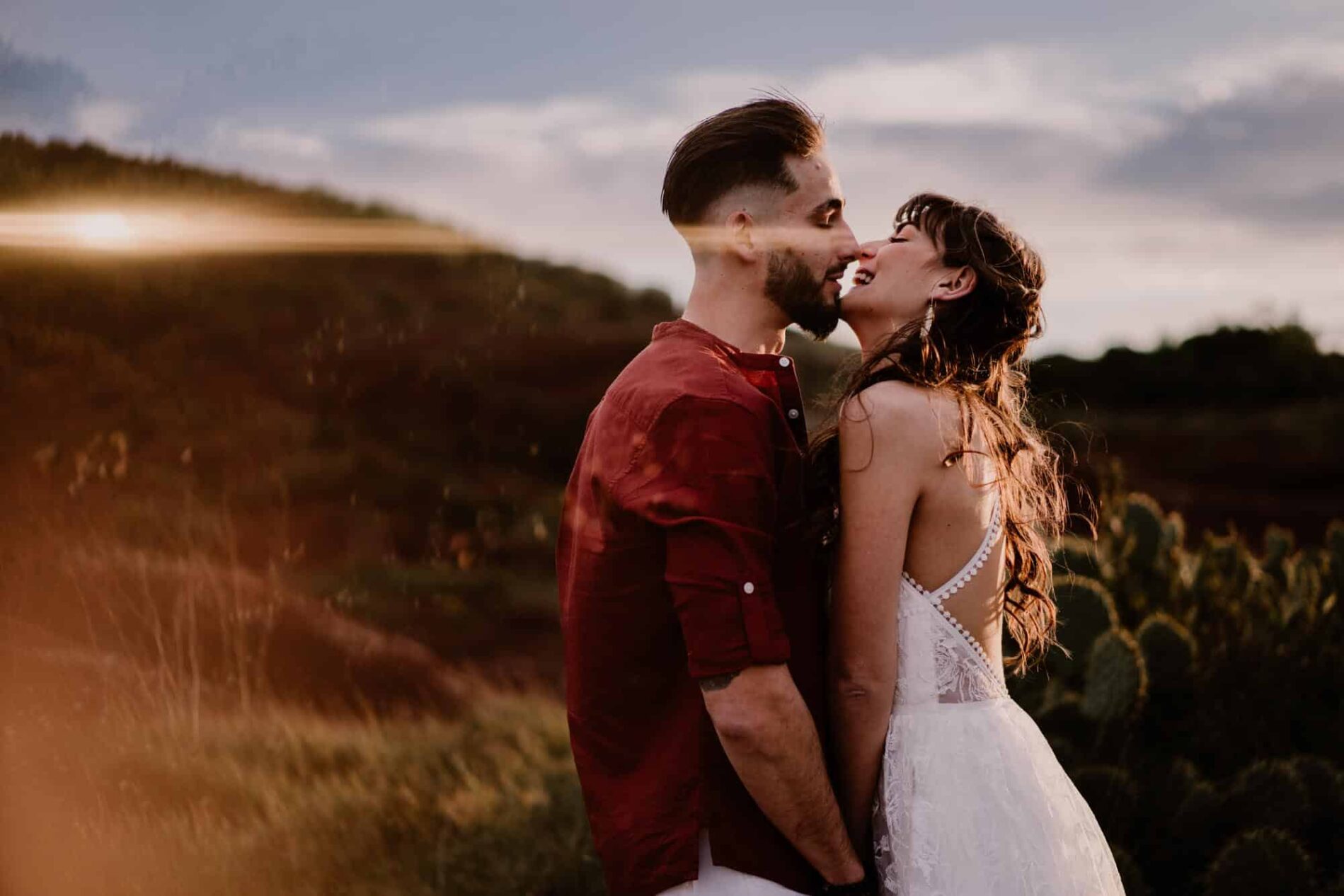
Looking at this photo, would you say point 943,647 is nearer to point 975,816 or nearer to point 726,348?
point 975,816

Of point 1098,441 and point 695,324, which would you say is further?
point 1098,441

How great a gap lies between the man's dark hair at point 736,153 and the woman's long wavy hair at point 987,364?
436 millimetres

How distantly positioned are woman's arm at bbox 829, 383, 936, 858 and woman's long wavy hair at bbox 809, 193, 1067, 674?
0.14 meters

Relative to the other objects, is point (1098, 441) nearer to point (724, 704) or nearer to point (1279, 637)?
point (1279, 637)

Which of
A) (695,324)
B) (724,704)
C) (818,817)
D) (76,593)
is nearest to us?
(724,704)

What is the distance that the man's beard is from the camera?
222 centimetres

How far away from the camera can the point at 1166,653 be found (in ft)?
15.0

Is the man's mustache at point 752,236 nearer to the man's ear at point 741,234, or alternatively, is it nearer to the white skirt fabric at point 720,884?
the man's ear at point 741,234

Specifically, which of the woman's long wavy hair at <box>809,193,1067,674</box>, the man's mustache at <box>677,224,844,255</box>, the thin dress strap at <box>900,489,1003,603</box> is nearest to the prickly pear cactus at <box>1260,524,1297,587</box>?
the woman's long wavy hair at <box>809,193,1067,674</box>

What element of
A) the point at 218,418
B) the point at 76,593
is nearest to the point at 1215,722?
the point at 76,593

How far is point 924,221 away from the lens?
8.41 feet

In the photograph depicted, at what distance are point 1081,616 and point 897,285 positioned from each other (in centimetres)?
280

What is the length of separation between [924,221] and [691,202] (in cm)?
64

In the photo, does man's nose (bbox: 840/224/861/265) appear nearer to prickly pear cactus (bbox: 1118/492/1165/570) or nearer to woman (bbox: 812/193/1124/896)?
woman (bbox: 812/193/1124/896)
